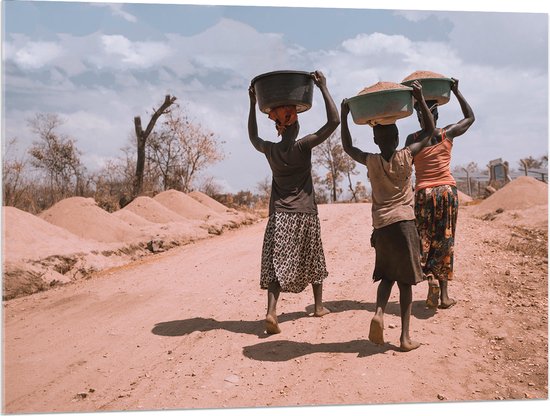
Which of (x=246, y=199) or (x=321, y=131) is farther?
(x=246, y=199)

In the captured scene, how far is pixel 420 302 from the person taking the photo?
165 inches

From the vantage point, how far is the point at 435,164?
3.93m

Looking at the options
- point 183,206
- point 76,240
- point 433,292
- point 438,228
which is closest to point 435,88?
point 438,228

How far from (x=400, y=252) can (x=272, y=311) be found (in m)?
0.95

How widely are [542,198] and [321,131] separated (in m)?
10.1

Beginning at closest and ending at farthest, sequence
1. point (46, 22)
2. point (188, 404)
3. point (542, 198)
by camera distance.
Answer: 1. point (188, 404)
2. point (46, 22)
3. point (542, 198)

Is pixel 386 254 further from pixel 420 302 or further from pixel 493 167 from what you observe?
pixel 493 167

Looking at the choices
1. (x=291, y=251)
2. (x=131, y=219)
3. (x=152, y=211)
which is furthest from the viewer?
(x=152, y=211)

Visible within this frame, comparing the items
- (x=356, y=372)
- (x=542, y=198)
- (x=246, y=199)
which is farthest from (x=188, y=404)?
(x=246, y=199)


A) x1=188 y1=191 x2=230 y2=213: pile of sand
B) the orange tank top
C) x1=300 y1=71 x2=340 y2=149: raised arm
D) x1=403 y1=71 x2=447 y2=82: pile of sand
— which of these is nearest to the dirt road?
the orange tank top

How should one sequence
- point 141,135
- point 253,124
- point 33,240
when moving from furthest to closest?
1. point 141,135
2. point 33,240
3. point 253,124

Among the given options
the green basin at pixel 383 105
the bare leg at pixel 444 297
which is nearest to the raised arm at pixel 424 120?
the green basin at pixel 383 105

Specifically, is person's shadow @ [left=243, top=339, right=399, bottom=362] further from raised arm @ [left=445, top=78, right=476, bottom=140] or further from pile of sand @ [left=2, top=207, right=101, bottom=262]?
pile of sand @ [left=2, top=207, right=101, bottom=262]

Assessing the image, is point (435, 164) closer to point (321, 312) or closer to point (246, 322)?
point (321, 312)
